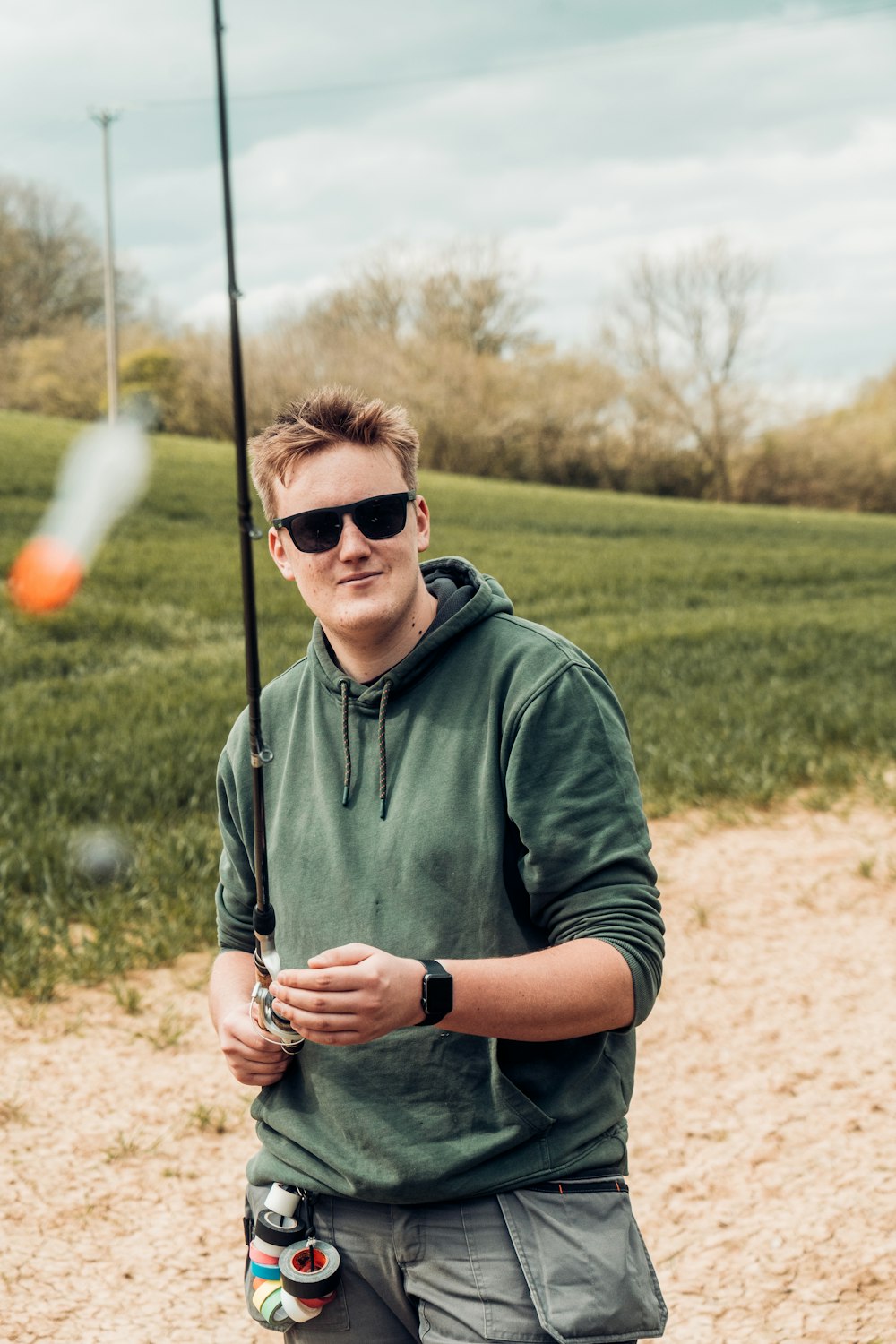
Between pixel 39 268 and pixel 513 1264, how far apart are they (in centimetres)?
3347

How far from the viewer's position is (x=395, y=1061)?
1.87 m

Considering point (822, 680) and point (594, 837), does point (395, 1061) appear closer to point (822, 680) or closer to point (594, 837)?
point (594, 837)

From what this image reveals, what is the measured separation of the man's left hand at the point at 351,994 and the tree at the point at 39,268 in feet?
107

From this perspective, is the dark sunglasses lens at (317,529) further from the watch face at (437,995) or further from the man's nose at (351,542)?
the watch face at (437,995)

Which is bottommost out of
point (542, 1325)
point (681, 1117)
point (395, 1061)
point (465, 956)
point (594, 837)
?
point (681, 1117)

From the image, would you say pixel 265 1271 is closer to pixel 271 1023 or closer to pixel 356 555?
pixel 271 1023

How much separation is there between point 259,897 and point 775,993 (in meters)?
3.42

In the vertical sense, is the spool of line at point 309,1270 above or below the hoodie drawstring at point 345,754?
below

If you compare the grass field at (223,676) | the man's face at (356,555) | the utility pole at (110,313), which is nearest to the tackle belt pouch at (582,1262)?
the man's face at (356,555)

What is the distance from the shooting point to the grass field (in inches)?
217

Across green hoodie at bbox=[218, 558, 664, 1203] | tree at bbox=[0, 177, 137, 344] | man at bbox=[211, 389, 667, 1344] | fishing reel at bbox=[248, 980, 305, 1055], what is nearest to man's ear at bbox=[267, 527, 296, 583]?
man at bbox=[211, 389, 667, 1344]

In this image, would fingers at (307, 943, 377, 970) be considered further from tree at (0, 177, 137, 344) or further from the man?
tree at (0, 177, 137, 344)

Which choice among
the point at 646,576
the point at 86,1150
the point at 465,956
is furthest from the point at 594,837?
the point at 646,576

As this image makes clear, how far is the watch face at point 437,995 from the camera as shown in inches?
65.2
